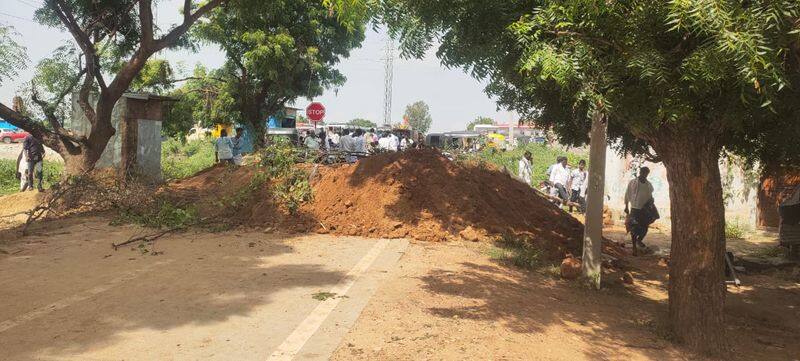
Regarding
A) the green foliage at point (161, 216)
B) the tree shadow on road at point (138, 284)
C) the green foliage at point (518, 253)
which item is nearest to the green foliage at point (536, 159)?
the green foliage at point (518, 253)

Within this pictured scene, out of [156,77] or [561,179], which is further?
[156,77]

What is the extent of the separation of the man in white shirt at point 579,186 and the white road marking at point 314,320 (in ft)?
31.0

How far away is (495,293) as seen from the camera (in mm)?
6211

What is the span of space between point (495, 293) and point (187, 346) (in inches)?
129

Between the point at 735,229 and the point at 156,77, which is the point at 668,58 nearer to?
the point at 735,229

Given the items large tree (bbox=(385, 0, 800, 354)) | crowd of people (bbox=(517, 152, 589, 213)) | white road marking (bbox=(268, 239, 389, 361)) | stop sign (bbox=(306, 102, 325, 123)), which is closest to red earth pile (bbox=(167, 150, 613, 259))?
white road marking (bbox=(268, 239, 389, 361))

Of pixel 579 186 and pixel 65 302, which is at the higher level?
pixel 579 186

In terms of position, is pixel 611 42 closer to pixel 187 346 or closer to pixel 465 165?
pixel 187 346

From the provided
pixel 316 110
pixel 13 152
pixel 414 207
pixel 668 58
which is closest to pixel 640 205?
pixel 414 207

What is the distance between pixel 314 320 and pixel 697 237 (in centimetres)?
364

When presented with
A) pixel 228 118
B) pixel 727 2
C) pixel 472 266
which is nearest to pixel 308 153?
pixel 472 266

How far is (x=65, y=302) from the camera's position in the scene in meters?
5.21

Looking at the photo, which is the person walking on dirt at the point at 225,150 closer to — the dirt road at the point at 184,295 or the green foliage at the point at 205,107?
the dirt road at the point at 184,295

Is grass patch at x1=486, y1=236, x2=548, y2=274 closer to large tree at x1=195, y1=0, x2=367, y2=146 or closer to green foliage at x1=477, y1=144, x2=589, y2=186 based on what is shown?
large tree at x1=195, y1=0, x2=367, y2=146
